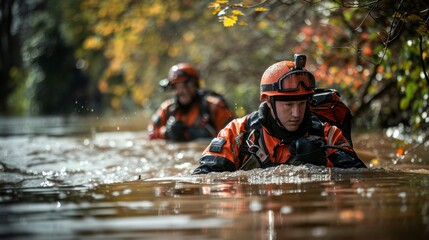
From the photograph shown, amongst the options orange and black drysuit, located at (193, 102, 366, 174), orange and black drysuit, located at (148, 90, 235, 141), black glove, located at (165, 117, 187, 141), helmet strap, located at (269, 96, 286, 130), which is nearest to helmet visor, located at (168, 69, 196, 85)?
orange and black drysuit, located at (148, 90, 235, 141)

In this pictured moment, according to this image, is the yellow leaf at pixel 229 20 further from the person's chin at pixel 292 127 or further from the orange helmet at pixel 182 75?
the orange helmet at pixel 182 75

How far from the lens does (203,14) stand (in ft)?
67.6

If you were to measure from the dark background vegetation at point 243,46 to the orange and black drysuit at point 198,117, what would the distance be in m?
0.37

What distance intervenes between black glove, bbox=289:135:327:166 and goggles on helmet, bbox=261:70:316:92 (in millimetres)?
457

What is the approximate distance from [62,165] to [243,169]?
4371mm

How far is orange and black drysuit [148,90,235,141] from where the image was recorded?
46.8 feet

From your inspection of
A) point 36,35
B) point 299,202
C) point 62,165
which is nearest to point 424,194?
point 299,202

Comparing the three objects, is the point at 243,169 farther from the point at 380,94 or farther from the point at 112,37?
the point at 112,37

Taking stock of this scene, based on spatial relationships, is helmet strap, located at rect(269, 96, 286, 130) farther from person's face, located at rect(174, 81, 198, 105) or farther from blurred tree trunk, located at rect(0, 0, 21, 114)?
blurred tree trunk, located at rect(0, 0, 21, 114)

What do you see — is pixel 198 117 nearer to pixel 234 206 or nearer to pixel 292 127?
pixel 292 127

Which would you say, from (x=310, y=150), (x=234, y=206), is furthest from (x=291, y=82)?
(x=234, y=206)

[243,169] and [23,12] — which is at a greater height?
[23,12]

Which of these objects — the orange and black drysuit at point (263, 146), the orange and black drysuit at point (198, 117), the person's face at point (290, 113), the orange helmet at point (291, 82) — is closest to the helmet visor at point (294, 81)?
the orange helmet at point (291, 82)

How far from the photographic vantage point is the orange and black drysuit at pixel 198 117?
14.3m
